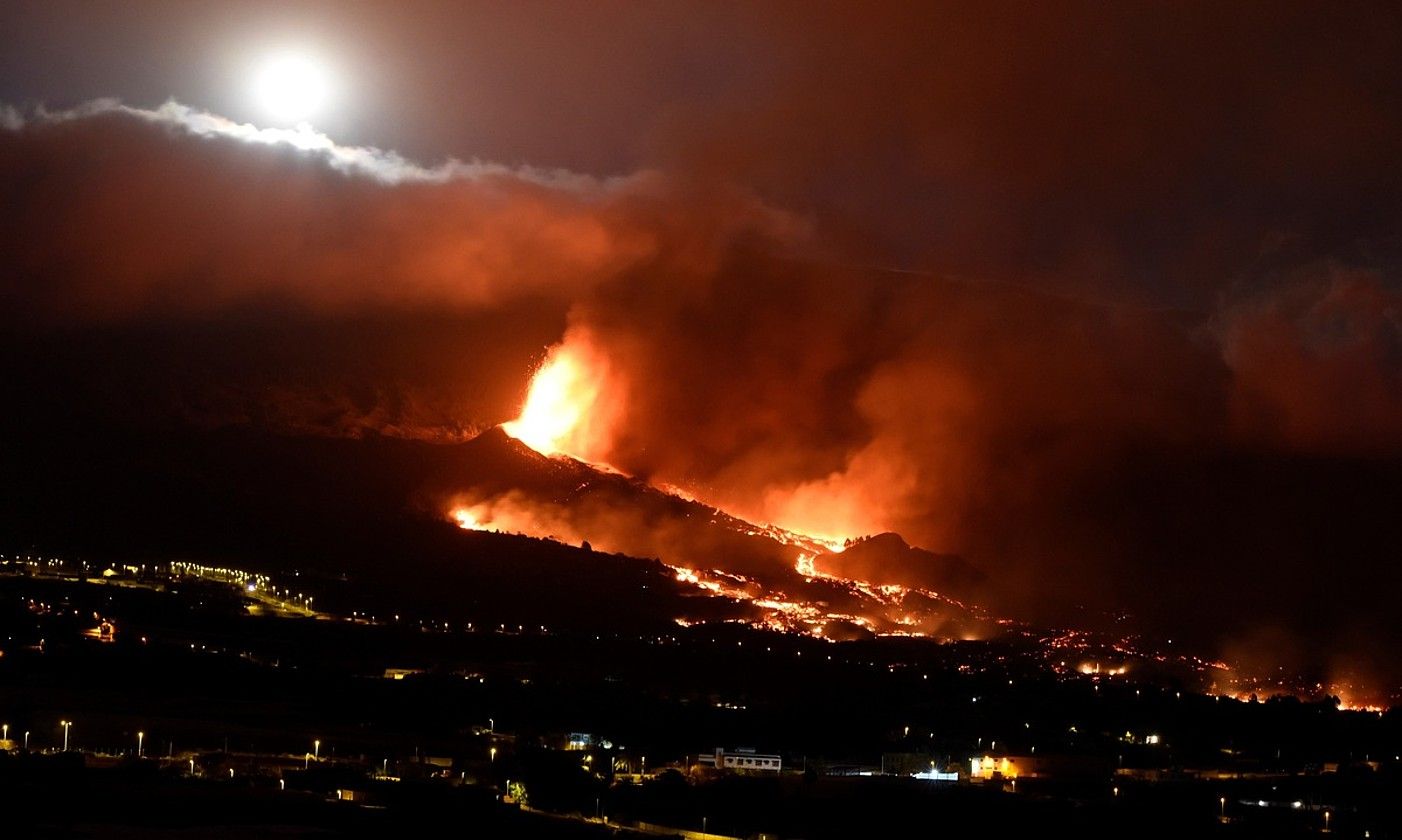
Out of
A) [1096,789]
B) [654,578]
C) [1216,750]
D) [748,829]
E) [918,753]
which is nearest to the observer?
[748,829]

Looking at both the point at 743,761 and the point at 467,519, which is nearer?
the point at 743,761

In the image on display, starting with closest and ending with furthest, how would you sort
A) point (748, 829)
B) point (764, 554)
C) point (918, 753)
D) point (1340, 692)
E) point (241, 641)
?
point (748, 829), point (918, 753), point (241, 641), point (1340, 692), point (764, 554)

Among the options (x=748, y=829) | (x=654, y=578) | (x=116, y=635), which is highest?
(x=654, y=578)

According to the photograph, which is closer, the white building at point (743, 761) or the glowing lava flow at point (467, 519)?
the white building at point (743, 761)

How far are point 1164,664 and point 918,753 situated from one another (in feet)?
97.9

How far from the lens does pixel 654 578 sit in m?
82.2

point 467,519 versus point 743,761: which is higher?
point 467,519

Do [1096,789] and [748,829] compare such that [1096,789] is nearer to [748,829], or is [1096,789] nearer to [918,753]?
[918,753]

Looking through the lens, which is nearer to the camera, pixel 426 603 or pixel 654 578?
pixel 426 603

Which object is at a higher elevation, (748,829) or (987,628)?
(987,628)

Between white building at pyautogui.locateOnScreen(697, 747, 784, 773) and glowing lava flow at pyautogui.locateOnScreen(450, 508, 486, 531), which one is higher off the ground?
glowing lava flow at pyautogui.locateOnScreen(450, 508, 486, 531)

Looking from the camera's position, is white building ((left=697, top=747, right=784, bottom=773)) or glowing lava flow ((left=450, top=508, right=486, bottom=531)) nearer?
white building ((left=697, top=747, right=784, bottom=773))

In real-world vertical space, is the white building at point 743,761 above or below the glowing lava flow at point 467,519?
below

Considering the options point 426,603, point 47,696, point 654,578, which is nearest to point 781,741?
point 47,696
